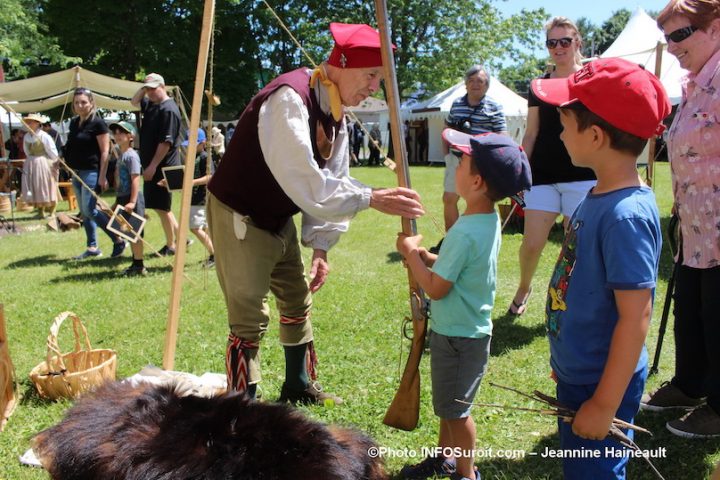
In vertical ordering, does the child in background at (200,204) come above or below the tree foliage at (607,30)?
below

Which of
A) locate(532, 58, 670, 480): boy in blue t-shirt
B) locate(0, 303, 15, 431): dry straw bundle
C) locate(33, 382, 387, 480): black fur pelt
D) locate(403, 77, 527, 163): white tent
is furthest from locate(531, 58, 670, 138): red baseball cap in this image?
locate(403, 77, 527, 163): white tent

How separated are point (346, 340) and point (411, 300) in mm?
1815

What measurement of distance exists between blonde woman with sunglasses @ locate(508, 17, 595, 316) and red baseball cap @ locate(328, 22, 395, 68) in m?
1.84

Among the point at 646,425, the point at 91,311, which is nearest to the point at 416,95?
the point at 91,311

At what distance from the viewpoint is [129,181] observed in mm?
→ 6918

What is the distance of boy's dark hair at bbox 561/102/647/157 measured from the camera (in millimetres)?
1751

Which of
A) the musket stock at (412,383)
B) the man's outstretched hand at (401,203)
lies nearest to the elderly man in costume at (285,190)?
the man's outstretched hand at (401,203)

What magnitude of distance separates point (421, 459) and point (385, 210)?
1158mm

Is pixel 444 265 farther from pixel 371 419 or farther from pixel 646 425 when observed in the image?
pixel 646 425

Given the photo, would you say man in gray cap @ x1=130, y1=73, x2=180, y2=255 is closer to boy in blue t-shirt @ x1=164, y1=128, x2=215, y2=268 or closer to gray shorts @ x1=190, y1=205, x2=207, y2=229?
boy in blue t-shirt @ x1=164, y1=128, x2=215, y2=268

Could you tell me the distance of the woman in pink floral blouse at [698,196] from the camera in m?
2.48

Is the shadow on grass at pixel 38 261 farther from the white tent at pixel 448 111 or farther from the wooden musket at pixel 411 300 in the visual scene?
the white tent at pixel 448 111

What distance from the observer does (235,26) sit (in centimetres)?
2334

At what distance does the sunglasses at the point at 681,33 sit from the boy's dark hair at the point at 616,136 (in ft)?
3.49
